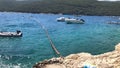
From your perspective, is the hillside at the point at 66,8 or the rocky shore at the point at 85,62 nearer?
the rocky shore at the point at 85,62

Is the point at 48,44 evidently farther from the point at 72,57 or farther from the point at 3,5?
the point at 3,5

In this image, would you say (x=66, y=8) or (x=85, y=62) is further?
(x=66, y=8)

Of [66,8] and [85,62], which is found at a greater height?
[85,62]

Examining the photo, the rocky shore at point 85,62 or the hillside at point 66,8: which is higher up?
the rocky shore at point 85,62

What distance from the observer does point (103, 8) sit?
184250mm

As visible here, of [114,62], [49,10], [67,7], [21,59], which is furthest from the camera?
[67,7]

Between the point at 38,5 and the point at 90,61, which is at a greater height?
the point at 90,61

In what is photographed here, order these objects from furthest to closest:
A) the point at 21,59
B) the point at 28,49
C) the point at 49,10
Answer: the point at 49,10, the point at 28,49, the point at 21,59

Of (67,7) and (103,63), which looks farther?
(67,7)

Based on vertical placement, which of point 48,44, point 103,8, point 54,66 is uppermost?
point 54,66

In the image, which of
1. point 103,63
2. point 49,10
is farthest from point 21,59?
point 49,10

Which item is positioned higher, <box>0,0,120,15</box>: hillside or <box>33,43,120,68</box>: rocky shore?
<box>33,43,120,68</box>: rocky shore

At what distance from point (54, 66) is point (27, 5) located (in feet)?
579

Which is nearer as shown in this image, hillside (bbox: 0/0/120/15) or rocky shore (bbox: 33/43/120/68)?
rocky shore (bbox: 33/43/120/68)
